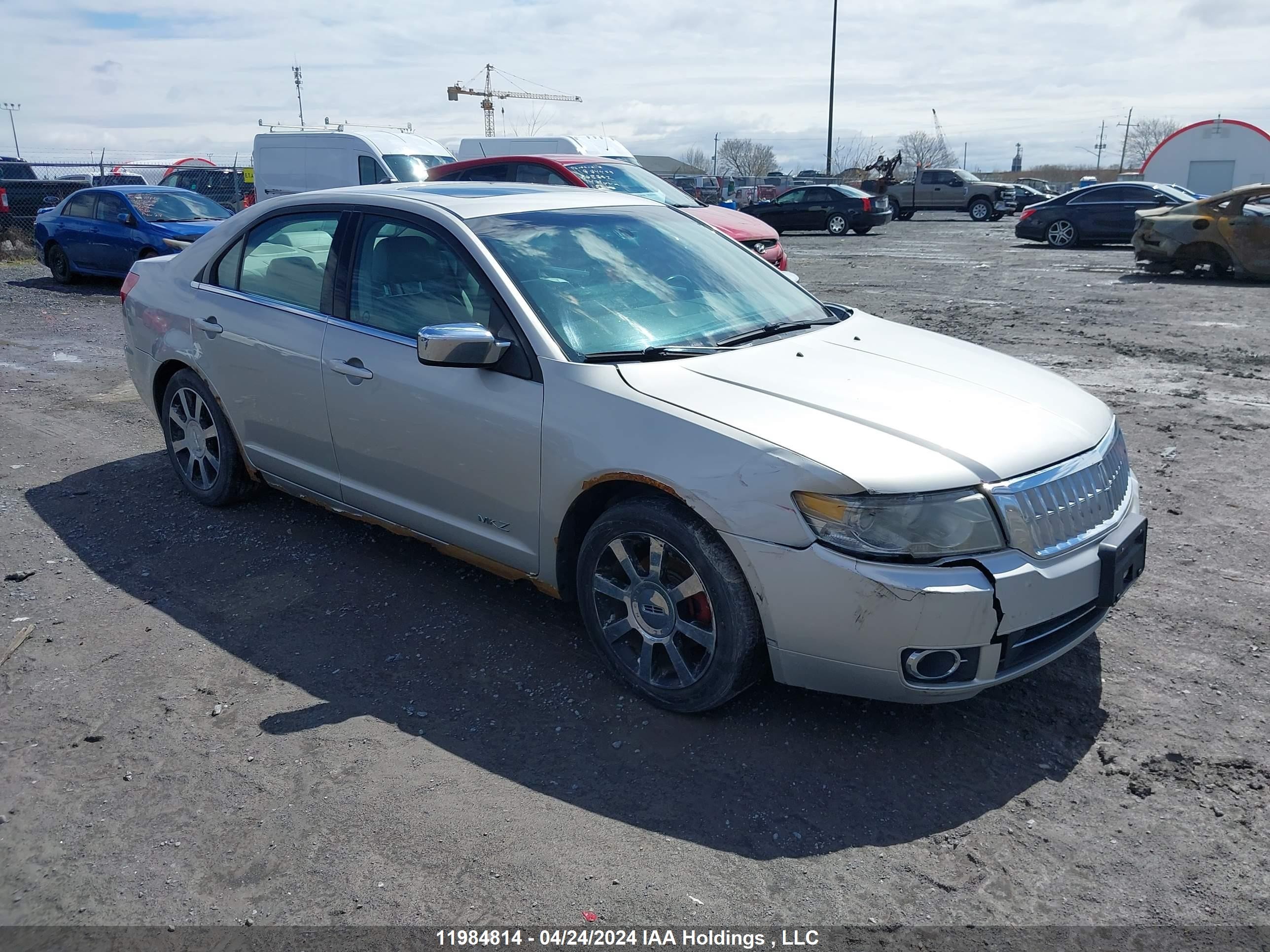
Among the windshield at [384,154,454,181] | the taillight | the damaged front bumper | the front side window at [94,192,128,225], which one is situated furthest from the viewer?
the windshield at [384,154,454,181]

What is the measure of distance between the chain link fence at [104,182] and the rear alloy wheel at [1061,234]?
17.5m

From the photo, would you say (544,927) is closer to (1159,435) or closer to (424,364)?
(424,364)

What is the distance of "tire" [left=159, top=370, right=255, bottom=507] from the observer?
520 centimetres

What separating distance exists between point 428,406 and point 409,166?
1557 centimetres

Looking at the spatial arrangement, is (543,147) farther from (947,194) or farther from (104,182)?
(947,194)

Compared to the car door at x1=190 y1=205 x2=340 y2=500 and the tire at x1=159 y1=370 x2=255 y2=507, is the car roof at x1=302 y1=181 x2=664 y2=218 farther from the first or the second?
the tire at x1=159 y1=370 x2=255 y2=507

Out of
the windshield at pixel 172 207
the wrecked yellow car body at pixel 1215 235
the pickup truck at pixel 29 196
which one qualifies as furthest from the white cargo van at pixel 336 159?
the wrecked yellow car body at pixel 1215 235

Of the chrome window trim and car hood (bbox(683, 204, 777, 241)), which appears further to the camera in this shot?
car hood (bbox(683, 204, 777, 241))

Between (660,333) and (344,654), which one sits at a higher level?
(660,333)

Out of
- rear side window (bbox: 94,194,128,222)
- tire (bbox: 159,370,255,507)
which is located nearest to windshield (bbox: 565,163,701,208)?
rear side window (bbox: 94,194,128,222)

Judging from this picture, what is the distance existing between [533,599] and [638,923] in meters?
2.00

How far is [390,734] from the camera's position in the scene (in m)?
3.39

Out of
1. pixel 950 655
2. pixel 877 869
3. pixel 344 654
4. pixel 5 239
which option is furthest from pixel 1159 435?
pixel 5 239

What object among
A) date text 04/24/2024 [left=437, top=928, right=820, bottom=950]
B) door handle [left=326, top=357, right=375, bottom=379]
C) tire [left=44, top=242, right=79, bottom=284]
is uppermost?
door handle [left=326, top=357, right=375, bottom=379]
